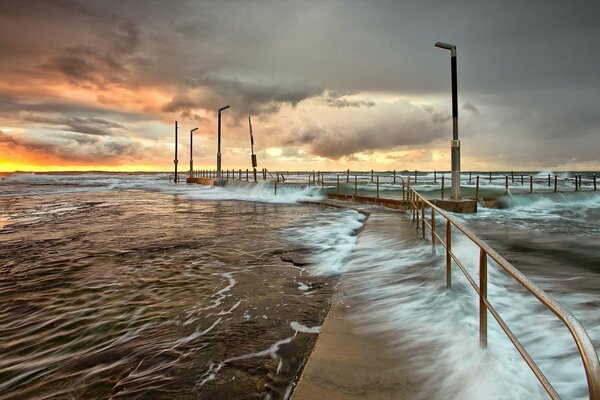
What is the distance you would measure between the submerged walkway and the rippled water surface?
331 mm

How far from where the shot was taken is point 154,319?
14.4ft

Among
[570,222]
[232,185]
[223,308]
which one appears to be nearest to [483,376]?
[223,308]

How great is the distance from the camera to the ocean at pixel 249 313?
3.01 metres

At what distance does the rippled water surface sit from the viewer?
309 centimetres

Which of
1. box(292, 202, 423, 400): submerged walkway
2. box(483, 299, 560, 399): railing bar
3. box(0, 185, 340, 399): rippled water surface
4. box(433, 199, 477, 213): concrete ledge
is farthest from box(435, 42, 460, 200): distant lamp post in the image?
box(483, 299, 560, 399): railing bar

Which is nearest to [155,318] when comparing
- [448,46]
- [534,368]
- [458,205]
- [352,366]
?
[352,366]

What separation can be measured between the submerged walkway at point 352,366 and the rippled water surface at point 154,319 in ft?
1.09

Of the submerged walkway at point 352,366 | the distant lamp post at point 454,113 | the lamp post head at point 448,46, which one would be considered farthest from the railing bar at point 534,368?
the lamp post head at point 448,46

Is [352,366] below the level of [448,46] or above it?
below

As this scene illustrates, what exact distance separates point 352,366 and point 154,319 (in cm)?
A: 265

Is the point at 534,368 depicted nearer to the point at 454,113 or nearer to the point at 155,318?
the point at 155,318

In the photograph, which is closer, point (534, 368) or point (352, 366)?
point (534, 368)

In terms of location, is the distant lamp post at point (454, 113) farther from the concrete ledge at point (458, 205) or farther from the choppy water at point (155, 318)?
the choppy water at point (155, 318)

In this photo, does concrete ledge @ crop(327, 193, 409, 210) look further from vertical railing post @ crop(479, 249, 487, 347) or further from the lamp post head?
vertical railing post @ crop(479, 249, 487, 347)
